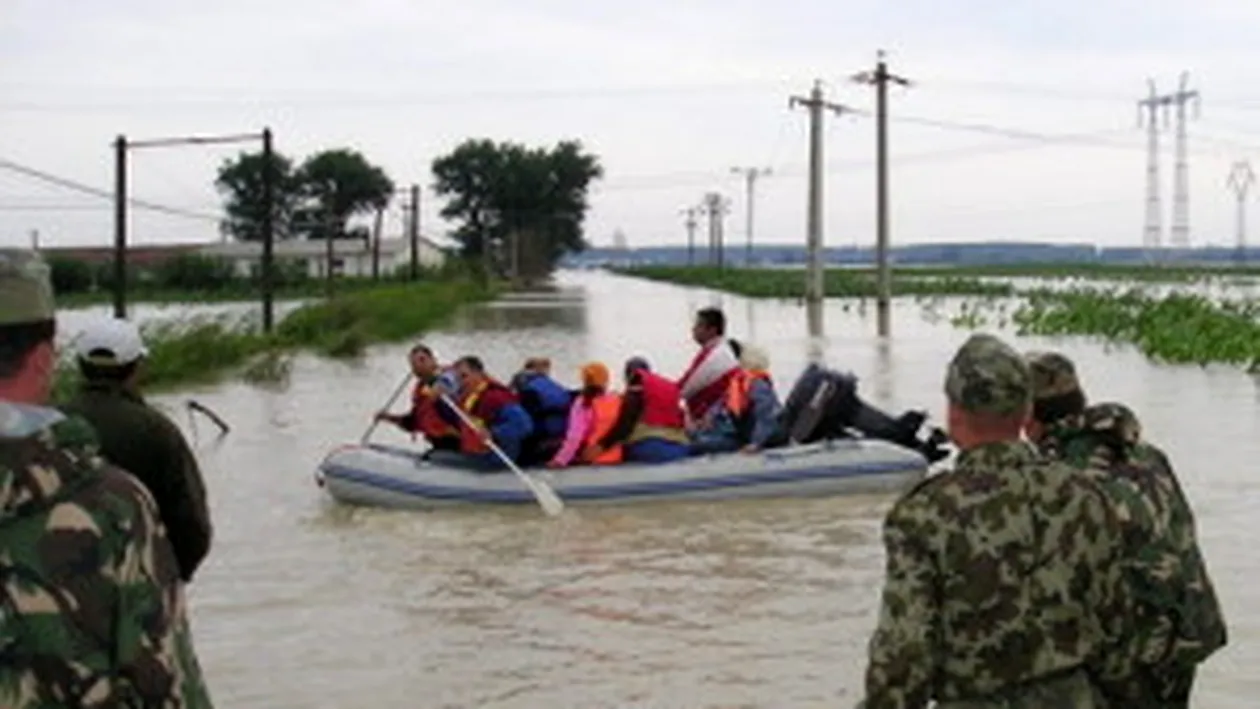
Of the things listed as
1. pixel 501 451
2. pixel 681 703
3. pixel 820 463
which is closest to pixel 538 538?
pixel 501 451

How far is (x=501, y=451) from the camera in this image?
12.2 meters

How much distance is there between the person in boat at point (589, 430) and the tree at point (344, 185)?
322 feet

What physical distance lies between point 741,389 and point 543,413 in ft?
5.21

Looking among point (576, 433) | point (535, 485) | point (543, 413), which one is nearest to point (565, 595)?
point (535, 485)

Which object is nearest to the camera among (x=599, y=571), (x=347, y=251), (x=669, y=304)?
(x=599, y=571)

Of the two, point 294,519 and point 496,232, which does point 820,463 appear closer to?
point 294,519

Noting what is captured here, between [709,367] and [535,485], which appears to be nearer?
[535,485]

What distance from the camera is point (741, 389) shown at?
511 inches

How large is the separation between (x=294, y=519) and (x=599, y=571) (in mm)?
3455

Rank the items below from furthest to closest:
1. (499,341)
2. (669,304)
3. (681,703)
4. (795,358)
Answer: (669,304)
(499,341)
(795,358)
(681,703)

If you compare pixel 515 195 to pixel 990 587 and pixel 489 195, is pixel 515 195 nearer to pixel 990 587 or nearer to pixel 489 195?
pixel 489 195

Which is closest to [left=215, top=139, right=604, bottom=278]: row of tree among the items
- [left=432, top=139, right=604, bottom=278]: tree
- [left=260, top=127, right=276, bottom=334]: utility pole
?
[left=432, top=139, right=604, bottom=278]: tree

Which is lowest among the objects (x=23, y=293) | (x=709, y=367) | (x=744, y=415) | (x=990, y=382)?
(x=744, y=415)

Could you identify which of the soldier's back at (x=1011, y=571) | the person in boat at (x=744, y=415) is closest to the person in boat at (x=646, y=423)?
the person in boat at (x=744, y=415)
